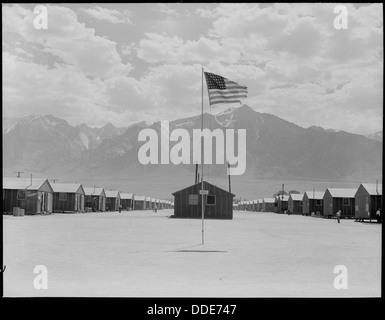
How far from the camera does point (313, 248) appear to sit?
78.9 feet

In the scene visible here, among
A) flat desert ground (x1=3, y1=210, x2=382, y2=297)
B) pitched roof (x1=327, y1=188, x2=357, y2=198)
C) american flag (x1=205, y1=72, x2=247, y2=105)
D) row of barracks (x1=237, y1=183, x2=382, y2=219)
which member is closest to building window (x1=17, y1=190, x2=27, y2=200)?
row of barracks (x1=237, y1=183, x2=382, y2=219)

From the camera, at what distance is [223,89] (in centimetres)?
2186

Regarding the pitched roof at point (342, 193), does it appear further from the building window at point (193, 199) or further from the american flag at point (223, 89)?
the american flag at point (223, 89)

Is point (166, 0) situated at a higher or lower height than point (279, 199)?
higher

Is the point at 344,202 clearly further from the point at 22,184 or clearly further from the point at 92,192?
the point at 92,192

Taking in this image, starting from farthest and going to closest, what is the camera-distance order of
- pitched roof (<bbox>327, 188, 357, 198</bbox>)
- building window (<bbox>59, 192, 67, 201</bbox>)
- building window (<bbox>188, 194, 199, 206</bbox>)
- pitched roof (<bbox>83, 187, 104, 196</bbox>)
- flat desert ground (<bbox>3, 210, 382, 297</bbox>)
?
pitched roof (<bbox>83, 187, 104, 196</bbox>), building window (<bbox>59, 192, 67, 201</bbox>), pitched roof (<bbox>327, 188, 357, 198</bbox>), building window (<bbox>188, 194, 199, 206</bbox>), flat desert ground (<bbox>3, 210, 382, 297</bbox>)

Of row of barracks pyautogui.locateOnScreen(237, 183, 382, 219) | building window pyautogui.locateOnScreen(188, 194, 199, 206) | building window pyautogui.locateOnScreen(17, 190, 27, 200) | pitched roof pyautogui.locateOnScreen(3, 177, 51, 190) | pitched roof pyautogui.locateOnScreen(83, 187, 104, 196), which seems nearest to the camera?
row of barracks pyautogui.locateOnScreen(237, 183, 382, 219)

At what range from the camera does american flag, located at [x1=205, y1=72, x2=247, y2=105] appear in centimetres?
2158

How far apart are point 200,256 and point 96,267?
4.42 meters

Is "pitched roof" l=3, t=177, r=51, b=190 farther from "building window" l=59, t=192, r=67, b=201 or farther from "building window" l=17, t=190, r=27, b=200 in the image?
"building window" l=59, t=192, r=67, b=201

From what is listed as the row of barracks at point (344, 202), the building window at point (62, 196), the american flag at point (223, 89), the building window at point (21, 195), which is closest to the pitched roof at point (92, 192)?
the building window at point (62, 196)

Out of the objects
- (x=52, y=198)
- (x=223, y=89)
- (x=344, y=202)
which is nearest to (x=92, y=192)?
(x=52, y=198)
